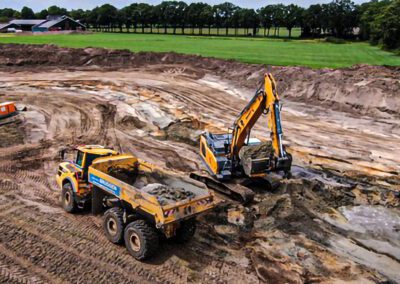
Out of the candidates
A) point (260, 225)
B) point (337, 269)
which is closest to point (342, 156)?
A: point (260, 225)

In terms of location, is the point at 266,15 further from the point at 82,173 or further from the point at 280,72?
the point at 82,173

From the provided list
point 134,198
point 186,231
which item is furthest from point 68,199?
point 186,231

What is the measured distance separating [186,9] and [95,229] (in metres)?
108

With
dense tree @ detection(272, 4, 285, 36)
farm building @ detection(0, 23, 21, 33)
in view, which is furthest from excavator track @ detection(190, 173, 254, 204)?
farm building @ detection(0, 23, 21, 33)

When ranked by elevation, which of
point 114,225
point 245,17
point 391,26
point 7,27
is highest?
point 245,17

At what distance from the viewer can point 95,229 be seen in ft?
36.4

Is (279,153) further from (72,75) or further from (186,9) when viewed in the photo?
(186,9)

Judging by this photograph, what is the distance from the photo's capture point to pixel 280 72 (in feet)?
106

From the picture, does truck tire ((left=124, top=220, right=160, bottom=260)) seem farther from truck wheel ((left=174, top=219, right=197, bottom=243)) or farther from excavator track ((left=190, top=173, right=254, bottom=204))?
excavator track ((left=190, top=173, right=254, bottom=204))

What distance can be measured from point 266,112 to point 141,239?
19.2 ft

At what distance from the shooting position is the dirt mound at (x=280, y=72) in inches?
1025

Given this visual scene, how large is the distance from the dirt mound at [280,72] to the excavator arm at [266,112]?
1501 centimetres

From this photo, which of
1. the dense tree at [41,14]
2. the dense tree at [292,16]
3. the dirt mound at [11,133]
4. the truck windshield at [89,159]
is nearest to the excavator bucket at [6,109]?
the dirt mound at [11,133]

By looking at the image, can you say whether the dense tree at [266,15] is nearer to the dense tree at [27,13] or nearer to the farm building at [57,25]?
the farm building at [57,25]
